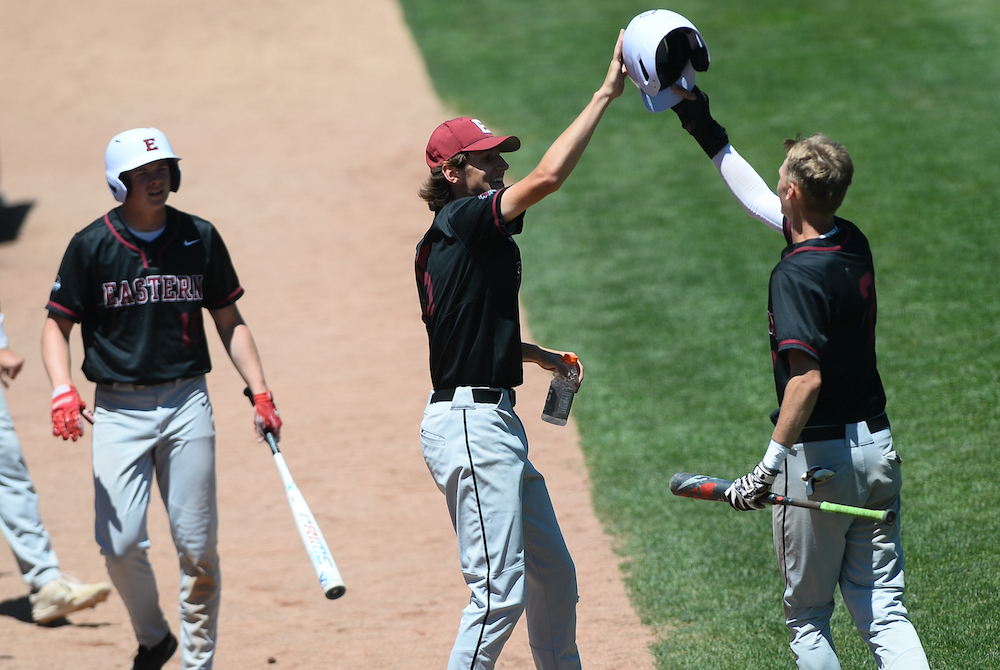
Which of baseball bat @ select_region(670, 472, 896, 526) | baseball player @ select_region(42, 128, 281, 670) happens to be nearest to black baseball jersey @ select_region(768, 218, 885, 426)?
baseball bat @ select_region(670, 472, 896, 526)

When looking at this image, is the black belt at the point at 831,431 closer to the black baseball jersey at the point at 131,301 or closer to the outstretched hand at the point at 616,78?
the outstretched hand at the point at 616,78

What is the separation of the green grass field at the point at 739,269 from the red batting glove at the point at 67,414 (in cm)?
291

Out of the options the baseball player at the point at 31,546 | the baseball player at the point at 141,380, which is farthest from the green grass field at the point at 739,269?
the baseball player at the point at 31,546

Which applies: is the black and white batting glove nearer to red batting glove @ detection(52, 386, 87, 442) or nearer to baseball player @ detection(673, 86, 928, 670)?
baseball player @ detection(673, 86, 928, 670)

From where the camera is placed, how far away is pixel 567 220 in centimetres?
1173

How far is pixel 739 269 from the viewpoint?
10039 millimetres

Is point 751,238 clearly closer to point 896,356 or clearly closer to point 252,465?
point 896,356

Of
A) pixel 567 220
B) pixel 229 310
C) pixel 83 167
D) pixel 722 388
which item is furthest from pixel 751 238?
pixel 83 167

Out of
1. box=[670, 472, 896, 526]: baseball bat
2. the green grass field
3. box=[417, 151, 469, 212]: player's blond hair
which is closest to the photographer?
box=[670, 472, 896, 526]: baseball bat

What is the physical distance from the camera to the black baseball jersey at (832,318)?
3418 mm

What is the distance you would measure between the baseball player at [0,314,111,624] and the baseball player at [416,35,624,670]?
9.48ft

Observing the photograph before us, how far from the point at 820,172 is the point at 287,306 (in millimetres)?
8090

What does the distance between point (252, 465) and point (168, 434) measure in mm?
3562

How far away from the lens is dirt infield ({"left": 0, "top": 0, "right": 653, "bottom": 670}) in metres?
5.77
